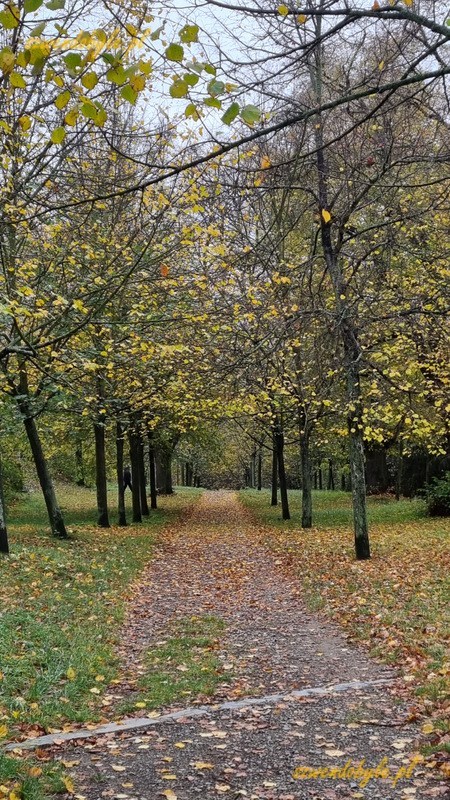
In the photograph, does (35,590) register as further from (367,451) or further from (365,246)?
(367,451)

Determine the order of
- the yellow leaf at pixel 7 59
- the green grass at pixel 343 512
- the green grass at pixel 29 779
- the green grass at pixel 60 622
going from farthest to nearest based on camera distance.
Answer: the green grass at pixel 343 512, the green grass at pixel 60 622, the green grass at pixel 29 779, the yellow leaf at pixel 7 59

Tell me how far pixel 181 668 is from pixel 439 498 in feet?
46.9

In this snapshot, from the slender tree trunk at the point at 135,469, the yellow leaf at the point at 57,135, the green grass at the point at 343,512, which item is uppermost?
the yellow leaf at the point at 57,135

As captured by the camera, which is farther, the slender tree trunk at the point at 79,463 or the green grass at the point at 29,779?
the slender tree trunk at the point at 79,463


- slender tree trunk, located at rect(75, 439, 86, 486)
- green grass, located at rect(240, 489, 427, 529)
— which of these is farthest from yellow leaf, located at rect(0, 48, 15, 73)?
slender tree trunk, located at rect(75, 439, 86, 486)

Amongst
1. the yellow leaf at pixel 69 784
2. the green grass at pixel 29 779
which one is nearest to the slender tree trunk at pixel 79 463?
the green grass at pixel 29 779

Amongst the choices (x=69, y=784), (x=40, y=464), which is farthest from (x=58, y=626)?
(x=40, y=464)

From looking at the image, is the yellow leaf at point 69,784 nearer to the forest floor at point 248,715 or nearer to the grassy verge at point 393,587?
the forest floor at point 248,715

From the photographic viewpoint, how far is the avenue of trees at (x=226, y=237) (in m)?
4.26

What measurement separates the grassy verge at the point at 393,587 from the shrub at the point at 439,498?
426 mm

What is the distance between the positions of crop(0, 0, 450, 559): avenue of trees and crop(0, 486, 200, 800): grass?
4.65 feet

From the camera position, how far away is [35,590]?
9.05m

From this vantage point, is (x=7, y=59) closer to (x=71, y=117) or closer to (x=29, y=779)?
(x=71, y=117)

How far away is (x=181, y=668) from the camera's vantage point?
665 cm
